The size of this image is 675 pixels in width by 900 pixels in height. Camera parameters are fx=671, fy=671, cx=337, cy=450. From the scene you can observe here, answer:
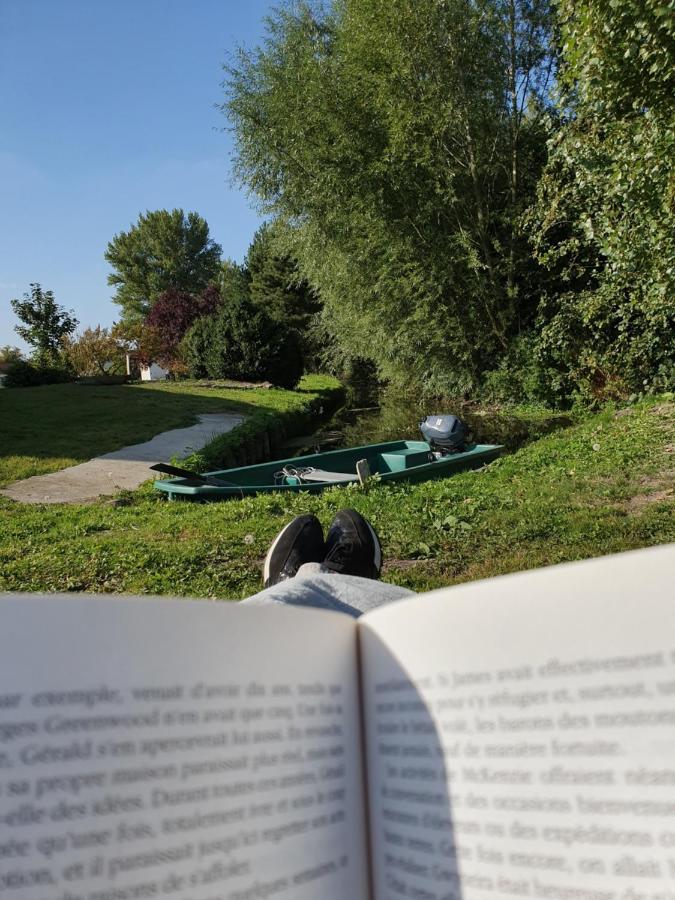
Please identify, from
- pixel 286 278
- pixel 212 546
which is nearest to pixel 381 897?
pixel 212 546

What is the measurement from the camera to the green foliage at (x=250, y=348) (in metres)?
21.8

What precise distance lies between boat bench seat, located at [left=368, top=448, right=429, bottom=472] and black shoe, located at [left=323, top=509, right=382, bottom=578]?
5.12 m

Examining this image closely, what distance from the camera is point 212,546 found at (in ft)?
14.3

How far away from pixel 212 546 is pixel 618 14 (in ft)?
15.3

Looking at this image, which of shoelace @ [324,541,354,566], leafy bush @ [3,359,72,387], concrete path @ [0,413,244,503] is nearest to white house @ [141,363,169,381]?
leafy bush @ [3,359,72,387]

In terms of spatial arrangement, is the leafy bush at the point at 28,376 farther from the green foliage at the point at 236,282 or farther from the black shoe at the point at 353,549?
the black shoe at the point at 353,549

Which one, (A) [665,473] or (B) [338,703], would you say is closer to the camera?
(B) [338,703]

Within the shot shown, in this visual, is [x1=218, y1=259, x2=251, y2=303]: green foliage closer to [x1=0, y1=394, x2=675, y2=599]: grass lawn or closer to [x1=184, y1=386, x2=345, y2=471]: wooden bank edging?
[x1=184, y1=386, x2=345, y2=471]: wooden bank edging

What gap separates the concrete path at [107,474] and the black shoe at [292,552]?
4.59 m

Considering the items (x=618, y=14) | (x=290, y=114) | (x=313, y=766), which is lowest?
(x=313, y=766)

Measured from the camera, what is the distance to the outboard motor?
25.4 feet

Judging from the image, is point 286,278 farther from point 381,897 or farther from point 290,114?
point 381,897

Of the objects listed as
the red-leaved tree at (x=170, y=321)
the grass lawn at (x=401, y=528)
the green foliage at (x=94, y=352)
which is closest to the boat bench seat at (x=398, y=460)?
the grass lawn at (x=401, y=528)

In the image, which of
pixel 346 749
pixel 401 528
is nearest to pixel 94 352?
pixel 401 528
